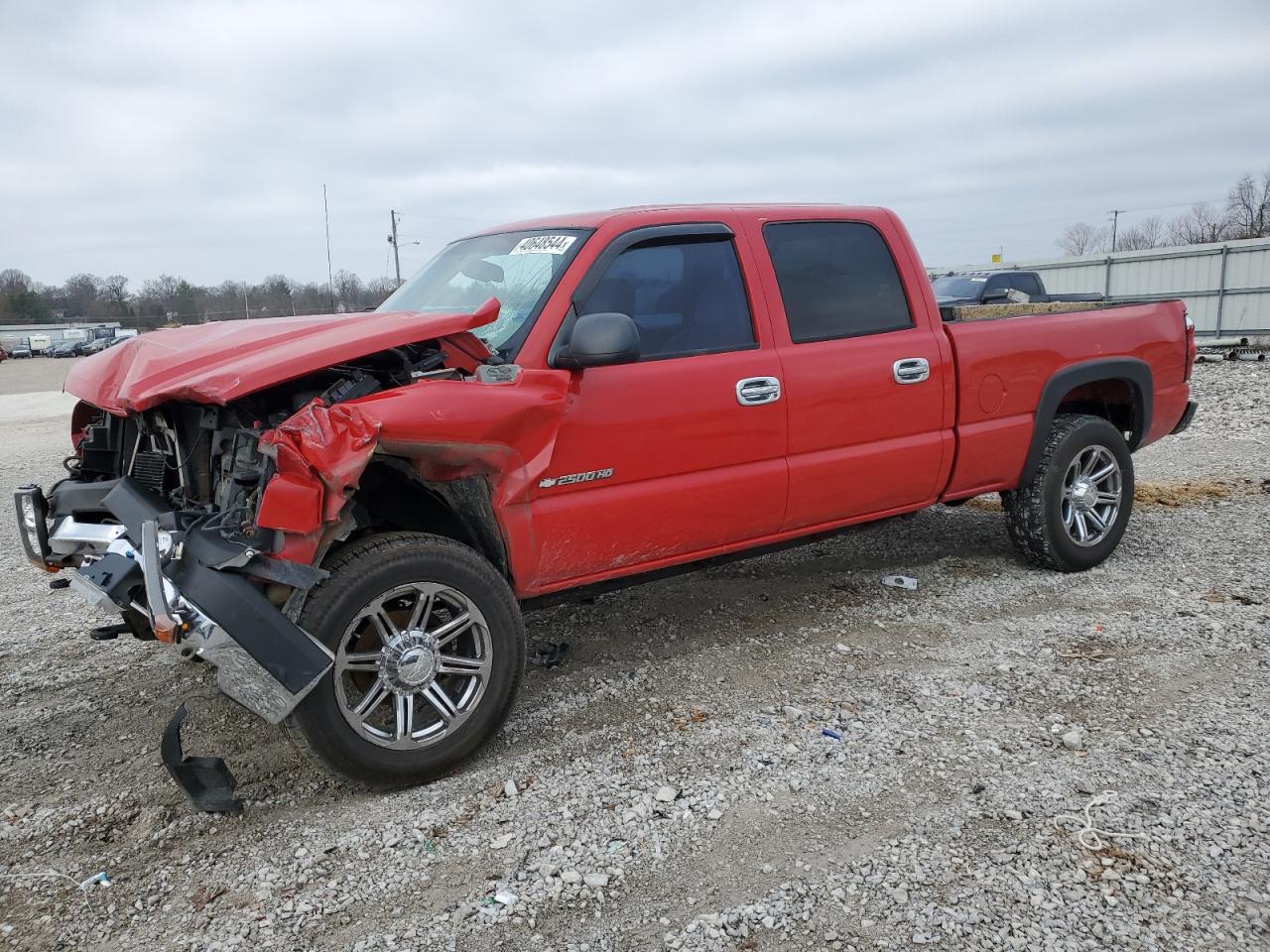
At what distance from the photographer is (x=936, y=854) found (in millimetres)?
2852

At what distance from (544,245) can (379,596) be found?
1.68 m

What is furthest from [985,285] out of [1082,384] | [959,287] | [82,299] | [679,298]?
[82,299]

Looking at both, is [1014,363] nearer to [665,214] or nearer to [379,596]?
[665,214]

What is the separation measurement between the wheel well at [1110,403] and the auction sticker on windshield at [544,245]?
10.2ft

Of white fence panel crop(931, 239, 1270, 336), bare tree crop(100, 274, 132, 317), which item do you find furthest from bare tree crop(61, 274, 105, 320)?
white fence panel crop(931, 239, 1270, 336)

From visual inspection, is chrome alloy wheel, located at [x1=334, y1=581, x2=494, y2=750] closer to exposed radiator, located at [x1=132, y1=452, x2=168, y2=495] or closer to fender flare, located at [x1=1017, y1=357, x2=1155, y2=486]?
exposed radiator, located at [x1=132, y1=452, x2=168, y2=495]

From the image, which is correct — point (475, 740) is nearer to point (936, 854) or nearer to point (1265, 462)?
point (936, 854)

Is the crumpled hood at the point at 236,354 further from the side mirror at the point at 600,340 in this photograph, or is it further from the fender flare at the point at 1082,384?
the fender flare at the point at 1082,384

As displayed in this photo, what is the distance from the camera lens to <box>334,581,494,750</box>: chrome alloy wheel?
3.24m

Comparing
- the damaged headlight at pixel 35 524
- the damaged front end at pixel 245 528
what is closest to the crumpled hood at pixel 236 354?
Result: the damaged front end at pixel 245 528

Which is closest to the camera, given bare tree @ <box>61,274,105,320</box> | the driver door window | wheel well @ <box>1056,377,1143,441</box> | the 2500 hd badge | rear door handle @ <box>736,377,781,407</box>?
the 2500 hd badge

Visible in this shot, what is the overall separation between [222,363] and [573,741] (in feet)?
6.15

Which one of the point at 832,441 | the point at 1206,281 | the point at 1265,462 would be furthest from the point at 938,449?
the point at 1206,281

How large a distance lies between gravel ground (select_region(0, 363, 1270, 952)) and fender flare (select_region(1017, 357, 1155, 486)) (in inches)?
31.9
